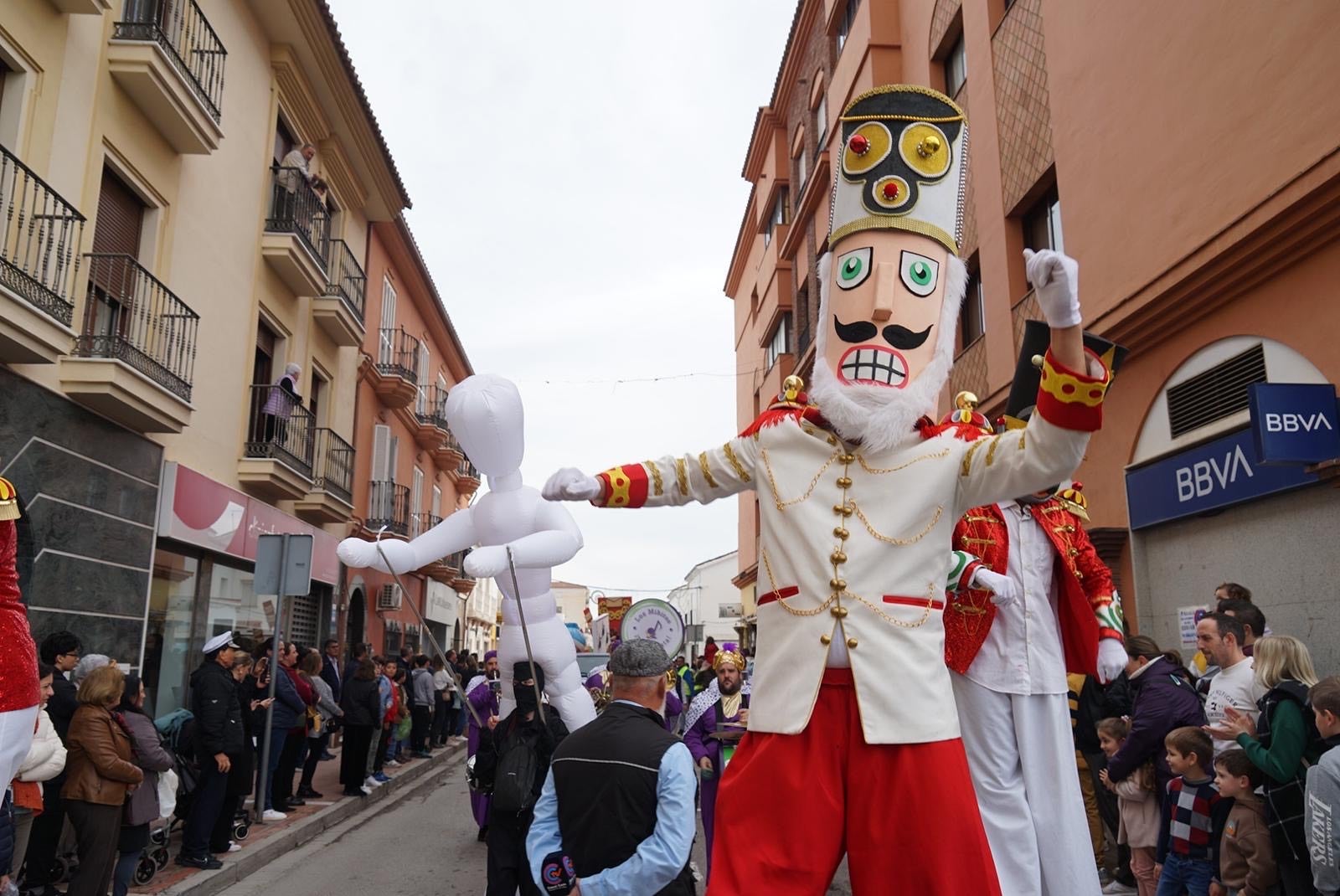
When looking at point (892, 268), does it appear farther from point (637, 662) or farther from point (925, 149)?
point (637, 662)

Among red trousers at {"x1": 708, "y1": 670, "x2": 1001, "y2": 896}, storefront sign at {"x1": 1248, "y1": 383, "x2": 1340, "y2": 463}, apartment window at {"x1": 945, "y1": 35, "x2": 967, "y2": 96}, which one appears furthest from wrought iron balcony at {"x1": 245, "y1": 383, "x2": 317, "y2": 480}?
red trousers at {"x1": 708, "y1": 670, "x2": 1001, "y2": 896}

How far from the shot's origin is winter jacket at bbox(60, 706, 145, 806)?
588 cm

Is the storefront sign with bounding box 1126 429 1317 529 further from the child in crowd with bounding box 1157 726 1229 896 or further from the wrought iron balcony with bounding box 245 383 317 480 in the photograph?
the wrought iron balcony with bounding box 245 383 317 480

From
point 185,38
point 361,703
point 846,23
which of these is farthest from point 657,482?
point 846,23

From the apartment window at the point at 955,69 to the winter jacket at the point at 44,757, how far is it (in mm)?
13900

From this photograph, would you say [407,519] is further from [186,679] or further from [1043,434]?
[1043,434]

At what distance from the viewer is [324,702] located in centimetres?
1138

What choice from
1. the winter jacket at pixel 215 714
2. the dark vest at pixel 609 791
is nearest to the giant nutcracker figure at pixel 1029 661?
the dark vest at pixel 609 791

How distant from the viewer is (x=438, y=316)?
29281 mm

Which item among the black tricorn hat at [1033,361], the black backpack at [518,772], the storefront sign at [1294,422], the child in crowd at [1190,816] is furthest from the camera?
the storefront sign at [1294,422]

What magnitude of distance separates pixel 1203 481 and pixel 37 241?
9.91 metres

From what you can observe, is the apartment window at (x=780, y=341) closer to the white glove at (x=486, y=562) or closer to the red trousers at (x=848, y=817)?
the white glove at (x=486, y=562)

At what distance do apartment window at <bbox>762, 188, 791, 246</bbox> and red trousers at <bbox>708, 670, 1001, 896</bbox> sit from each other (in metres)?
25.0

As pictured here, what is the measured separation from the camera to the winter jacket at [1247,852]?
4.80m
